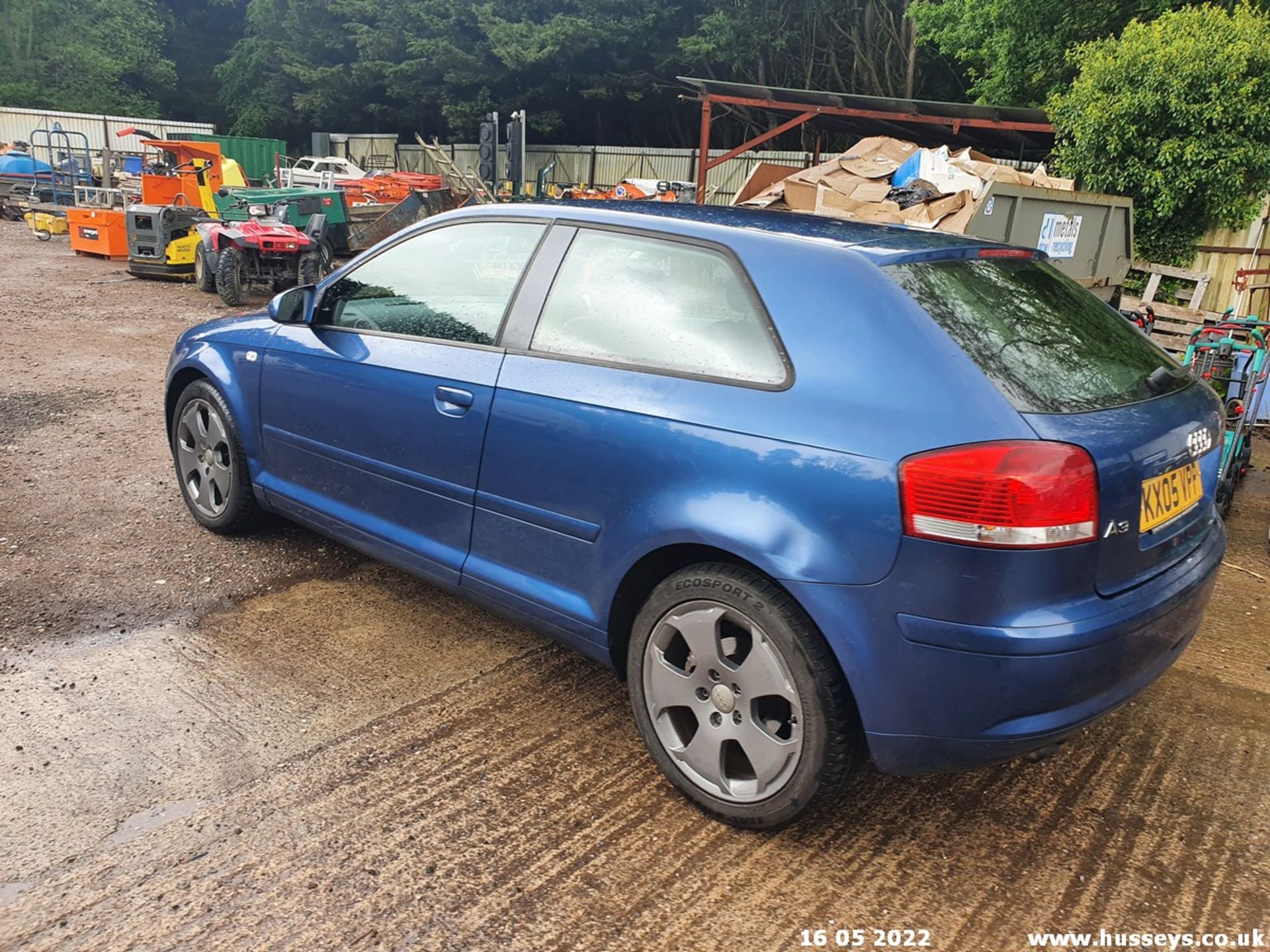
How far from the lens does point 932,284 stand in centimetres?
256

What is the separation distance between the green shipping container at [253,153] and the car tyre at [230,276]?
22915mm

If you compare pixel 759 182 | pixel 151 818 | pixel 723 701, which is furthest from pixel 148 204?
pixel 723 701

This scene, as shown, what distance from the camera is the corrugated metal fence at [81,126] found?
125 ft

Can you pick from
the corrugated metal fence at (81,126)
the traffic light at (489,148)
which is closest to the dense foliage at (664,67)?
the traffic light at (489,148)

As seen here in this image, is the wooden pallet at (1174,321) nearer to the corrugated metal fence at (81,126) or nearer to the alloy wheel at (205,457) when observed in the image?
the alloy wheel at (205,457)

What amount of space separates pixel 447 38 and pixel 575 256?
40.0 meters

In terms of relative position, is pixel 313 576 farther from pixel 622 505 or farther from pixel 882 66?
pixel 882 66

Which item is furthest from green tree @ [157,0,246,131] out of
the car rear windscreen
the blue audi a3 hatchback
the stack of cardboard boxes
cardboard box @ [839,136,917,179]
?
the car rear windscreen

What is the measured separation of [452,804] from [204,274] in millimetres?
13055

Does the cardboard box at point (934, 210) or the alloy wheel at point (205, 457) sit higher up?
the cardboard box at point (934, 210)

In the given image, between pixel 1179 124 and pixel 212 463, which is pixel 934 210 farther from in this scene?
pixel 212 463

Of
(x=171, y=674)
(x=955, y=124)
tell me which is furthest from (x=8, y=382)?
(x=955, y=124)

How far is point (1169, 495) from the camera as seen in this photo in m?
2.48

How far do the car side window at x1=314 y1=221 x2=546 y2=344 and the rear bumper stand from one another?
1.52 metres
